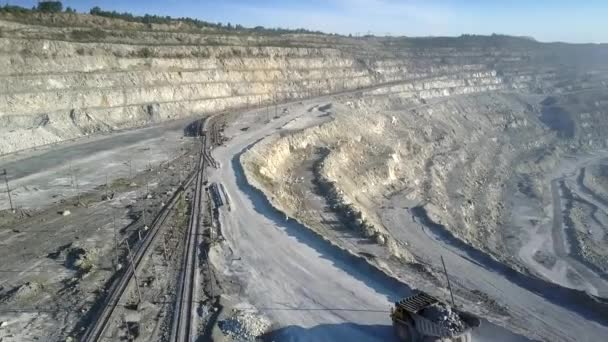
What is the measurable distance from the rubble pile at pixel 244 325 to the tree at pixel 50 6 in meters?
55.6

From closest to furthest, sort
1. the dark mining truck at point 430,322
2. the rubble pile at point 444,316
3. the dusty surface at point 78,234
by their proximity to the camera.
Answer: the dark mining truck at point 430,322
the rubble pile at point 444,316
the dusty surface at point 78,234

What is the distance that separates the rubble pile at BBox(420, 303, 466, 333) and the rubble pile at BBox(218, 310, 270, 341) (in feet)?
16.1

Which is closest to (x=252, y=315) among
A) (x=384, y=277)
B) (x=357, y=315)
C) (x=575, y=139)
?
(x=357, y=315)

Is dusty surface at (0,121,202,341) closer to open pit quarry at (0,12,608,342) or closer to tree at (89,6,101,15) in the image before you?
open pit quarry at (0,12,608,342)

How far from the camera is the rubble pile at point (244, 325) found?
14445mm

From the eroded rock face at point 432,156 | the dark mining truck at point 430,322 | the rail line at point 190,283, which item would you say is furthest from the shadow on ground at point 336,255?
the eroded rock face at point 432,156

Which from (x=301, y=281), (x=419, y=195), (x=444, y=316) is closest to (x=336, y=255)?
(x=301, y=281)

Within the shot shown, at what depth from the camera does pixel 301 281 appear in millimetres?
17938

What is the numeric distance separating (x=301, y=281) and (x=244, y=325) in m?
3.63

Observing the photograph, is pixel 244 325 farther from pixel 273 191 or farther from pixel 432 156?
pixel 432 156

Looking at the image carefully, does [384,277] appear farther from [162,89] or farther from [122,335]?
[162,89]

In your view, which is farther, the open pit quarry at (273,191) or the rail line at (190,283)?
the open pit quarry at (273,191)

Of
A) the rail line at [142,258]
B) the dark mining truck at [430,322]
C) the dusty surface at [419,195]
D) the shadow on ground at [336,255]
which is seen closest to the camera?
the dark mining truck at [430,322]

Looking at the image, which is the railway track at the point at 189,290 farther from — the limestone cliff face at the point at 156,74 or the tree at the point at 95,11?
the tree at the point at 95,11
